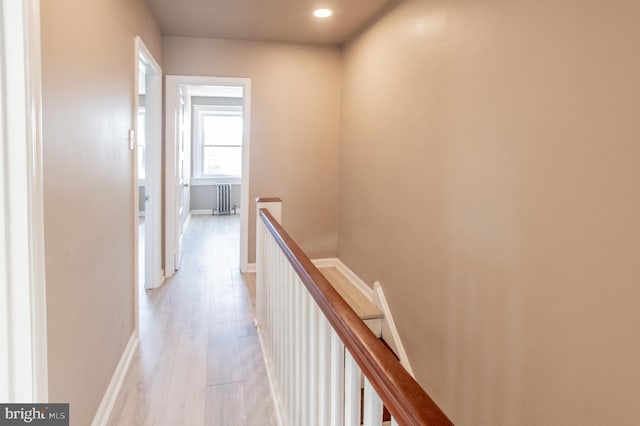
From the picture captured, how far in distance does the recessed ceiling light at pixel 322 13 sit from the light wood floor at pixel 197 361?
254 cm

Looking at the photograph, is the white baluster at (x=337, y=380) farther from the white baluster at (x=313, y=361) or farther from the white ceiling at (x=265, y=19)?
the white ceiling at (x=265, y=19)

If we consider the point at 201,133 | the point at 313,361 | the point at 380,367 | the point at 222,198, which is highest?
the point at 201,133

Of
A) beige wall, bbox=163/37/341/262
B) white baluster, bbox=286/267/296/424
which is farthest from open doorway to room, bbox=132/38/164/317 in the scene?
white baluster, bbox=286/267/296/424

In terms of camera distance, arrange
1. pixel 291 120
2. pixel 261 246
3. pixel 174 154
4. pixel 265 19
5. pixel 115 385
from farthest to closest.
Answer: pixel 291 120, pixel 174 154, pixel 265 19, pixel 261 246, pixel 115 385

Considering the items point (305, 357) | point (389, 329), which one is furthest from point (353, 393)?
point (389, 329)

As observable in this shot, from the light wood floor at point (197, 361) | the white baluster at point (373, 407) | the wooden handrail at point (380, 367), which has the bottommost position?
the light wood floor at point (197, 361)

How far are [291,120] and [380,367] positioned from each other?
12.5 ft

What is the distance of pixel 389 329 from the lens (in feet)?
10.6

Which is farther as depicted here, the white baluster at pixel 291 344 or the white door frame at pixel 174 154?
the white door frame at pixel 174 154

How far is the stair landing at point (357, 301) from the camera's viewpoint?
11.0 feet

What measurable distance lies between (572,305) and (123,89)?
8.27ft

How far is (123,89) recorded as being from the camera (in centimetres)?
242

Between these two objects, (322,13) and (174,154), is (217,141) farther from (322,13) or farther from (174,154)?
(322,13)

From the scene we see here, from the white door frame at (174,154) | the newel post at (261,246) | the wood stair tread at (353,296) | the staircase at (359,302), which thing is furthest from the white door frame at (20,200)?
the white door frame at (174,154)
